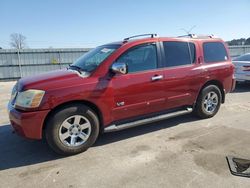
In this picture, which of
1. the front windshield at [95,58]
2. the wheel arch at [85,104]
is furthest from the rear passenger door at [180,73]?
the wheel arch at [85,104]

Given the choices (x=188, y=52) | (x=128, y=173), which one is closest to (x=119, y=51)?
(x=188, y=52)

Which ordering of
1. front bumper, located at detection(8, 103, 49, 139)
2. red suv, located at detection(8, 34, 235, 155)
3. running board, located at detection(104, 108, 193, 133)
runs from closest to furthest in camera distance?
front bumper, located at detection(8, 103, 49, 139) → red suv, located at detection(8, 34, 235, 155) → running board, located at detection(104, 108, 193, 133)

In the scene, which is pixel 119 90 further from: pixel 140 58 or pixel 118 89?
pixel 140 58

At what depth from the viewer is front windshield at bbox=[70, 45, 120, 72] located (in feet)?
14.4

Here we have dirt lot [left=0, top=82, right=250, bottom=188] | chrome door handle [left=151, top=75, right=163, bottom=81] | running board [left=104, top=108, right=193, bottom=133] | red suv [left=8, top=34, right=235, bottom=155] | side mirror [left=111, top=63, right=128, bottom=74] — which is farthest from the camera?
chrome door handle [left=151, top=75, right=163, bottom=81]

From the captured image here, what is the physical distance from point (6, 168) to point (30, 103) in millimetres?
1024

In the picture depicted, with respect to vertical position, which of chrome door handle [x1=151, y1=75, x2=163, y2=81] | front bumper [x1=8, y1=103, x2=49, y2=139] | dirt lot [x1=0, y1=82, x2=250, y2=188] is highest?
chrome door handle [x1=151, y1=75, x2=163, y2=81]

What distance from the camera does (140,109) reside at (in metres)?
4.58

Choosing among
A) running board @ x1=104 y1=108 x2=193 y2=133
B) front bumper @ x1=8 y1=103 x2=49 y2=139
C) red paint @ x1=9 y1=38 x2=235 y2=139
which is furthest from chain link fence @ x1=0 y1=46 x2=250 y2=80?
front bumper @ x1=8 y1=103 x2=49 y2=139

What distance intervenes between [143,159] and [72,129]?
4.07 ft

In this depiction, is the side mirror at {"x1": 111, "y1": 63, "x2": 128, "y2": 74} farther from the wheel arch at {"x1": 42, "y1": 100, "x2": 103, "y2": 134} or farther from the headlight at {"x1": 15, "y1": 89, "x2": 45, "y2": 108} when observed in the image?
the headlight at {"x1": 15, "y1": 89, "x2": 45, "y2": 108}

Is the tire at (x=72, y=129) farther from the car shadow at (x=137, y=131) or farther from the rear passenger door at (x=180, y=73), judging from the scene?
the rear passenger door at (x=180, y=73)

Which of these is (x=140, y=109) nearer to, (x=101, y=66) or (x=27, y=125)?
(x=101, y=66)

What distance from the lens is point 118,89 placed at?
4.25 meters
